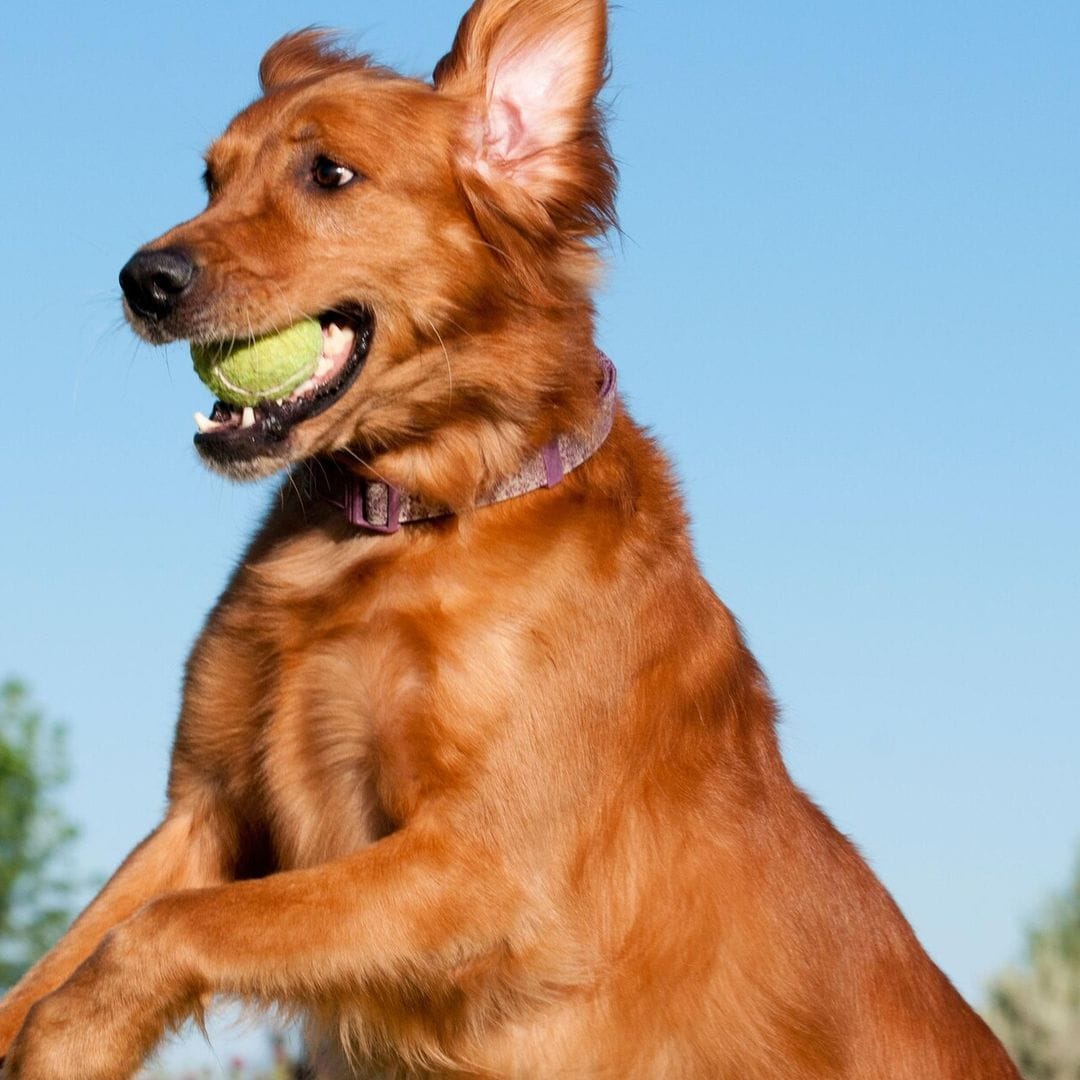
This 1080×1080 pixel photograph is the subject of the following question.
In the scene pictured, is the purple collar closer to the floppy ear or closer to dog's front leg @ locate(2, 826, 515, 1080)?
the floppy ear

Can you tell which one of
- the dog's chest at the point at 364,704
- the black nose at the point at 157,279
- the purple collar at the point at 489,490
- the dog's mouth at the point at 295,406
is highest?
the black nose at the point at 157,279

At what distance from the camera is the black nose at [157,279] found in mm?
5133

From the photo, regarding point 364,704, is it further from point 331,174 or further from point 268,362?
point 331,174

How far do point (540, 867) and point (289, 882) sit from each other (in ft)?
2.35

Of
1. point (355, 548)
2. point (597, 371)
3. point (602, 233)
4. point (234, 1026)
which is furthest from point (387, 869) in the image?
point (602, 233)

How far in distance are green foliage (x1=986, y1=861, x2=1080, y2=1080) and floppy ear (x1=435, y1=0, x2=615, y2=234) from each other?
6558mm

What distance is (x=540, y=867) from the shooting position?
16.0 feet

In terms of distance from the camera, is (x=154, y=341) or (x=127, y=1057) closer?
(x=127, y=1057)

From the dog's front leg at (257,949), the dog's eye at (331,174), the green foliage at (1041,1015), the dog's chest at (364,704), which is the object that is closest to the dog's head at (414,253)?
the dog's eye at (331,174)

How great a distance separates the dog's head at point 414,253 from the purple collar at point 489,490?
63mm

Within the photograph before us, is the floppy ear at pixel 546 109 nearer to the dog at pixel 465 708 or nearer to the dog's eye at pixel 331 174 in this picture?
the dog at pixel 465 708

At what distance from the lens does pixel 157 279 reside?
516cm

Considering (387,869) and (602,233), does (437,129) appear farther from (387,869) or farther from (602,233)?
(387,869)

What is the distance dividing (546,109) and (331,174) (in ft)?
2.56
